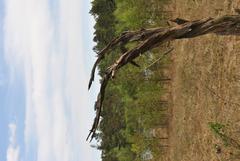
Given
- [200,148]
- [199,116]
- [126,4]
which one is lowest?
[200,148]

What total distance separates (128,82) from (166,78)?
5.90ft

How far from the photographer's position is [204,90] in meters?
14.0

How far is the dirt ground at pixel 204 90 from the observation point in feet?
36.1

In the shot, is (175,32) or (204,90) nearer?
(175,32)

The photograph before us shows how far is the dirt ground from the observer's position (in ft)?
36.1

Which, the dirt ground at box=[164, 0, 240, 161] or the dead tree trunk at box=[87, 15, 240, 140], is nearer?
the dead tree trunk at box=[87, 15, 240, 140]

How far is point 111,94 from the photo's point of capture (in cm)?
3262

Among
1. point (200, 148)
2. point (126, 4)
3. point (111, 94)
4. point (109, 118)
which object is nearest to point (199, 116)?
point (200, 148)

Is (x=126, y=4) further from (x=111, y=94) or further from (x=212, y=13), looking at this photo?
(x=111, y=94)

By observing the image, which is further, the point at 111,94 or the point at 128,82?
the point at 111,94

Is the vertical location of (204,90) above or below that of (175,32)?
above

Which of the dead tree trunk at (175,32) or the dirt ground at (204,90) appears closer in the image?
the dead tree trunk at (175,32)


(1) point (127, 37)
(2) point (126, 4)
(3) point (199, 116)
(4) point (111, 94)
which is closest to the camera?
(1) point (127, 37)

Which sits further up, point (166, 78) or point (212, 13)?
point (212, 13)
